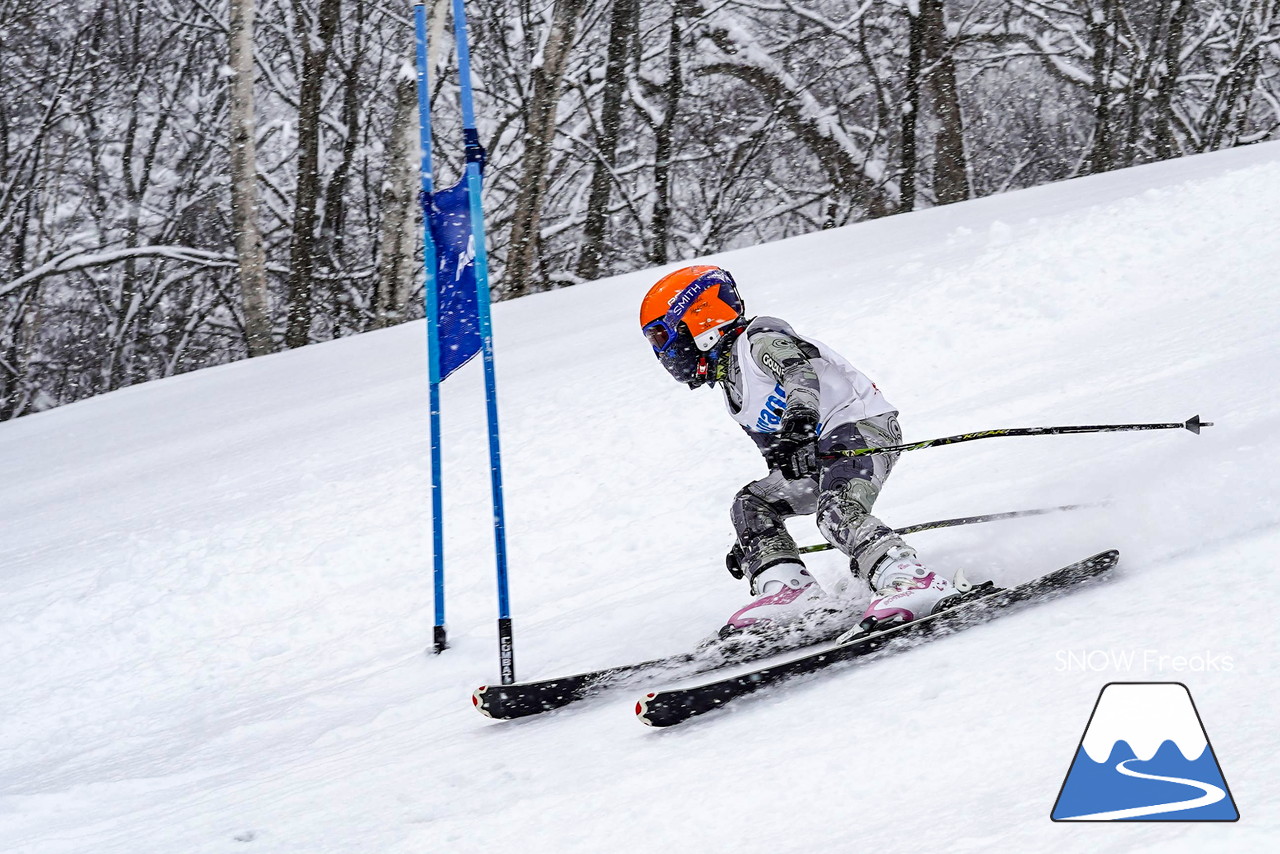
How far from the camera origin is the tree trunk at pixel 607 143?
17641mm

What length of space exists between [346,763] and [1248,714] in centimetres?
280

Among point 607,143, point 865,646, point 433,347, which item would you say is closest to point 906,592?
point 865,646

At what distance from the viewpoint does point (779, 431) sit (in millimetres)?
4004

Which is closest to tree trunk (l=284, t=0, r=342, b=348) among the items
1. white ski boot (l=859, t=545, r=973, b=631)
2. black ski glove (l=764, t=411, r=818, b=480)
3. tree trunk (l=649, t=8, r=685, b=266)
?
tree trunk (l=649, t=8, r=685, b=266)

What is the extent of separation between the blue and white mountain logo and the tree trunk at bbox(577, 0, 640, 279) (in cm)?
1539

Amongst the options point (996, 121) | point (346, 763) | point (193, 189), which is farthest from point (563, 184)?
point (346, 763)

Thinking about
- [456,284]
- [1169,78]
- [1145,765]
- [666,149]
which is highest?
[666,149]

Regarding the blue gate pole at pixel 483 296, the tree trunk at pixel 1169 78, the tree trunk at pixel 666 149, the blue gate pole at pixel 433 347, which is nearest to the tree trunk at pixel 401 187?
the tree trunk at pixel 666 149

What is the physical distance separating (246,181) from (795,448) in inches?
420

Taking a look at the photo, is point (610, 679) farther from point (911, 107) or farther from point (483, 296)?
point (911, 107)

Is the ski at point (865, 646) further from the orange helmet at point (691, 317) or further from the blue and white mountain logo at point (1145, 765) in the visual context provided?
the orange helmet at point (691, 317)

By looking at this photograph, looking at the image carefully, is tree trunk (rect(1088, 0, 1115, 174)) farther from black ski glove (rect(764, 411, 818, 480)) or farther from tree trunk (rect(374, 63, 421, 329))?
black ski glove (rect(764, 411, 818, 480))

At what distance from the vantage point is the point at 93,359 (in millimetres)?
20500

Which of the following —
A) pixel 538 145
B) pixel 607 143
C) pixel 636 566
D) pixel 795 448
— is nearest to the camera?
pixel 795 448
